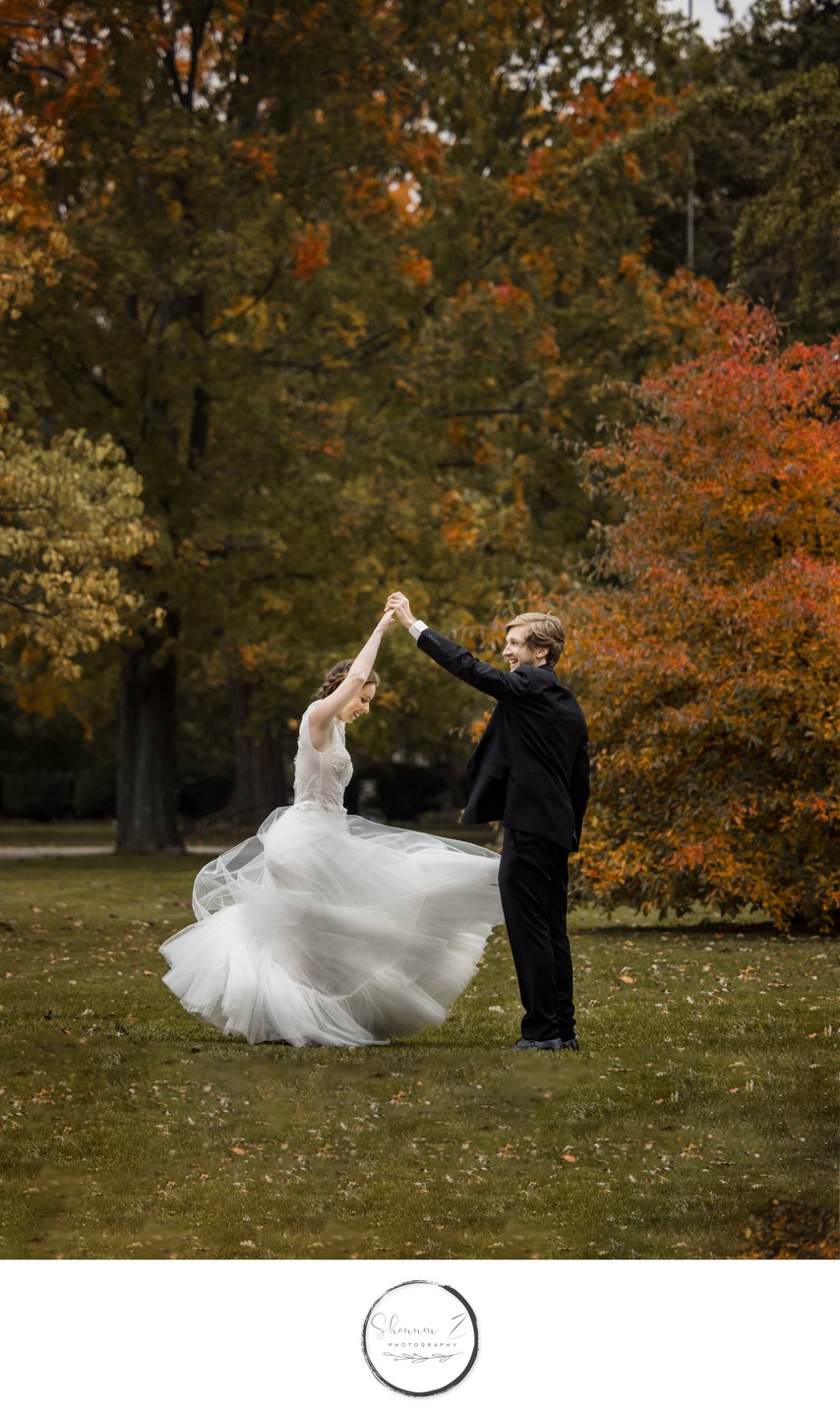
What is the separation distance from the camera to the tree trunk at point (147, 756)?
66.7 feet

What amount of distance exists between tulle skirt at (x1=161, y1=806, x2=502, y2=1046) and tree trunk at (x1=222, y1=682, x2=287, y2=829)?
19529mm

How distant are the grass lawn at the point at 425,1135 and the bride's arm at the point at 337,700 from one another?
56.6 inches

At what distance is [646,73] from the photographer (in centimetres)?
2094

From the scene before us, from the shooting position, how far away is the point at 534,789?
5980mm

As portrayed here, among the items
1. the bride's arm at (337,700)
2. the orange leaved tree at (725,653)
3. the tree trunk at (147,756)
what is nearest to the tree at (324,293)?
the tree trunk at (147,756)

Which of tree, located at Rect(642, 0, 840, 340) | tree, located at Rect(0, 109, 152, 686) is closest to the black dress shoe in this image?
tree, located at Rect(0, 109, 152, 686)

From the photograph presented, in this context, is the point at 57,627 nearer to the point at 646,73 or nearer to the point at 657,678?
the point at 657,678

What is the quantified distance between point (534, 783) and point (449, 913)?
1.05m

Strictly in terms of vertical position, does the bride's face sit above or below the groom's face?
below

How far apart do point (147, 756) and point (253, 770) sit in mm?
6616

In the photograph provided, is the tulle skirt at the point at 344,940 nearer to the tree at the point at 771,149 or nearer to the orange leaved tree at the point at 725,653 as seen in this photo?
the orange leaved tree at the point at 725,653

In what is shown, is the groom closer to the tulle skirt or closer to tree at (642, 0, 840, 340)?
the tulle skirt

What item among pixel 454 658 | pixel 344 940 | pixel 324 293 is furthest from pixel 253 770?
pixel 454 658

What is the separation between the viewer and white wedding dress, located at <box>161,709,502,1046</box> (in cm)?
669
